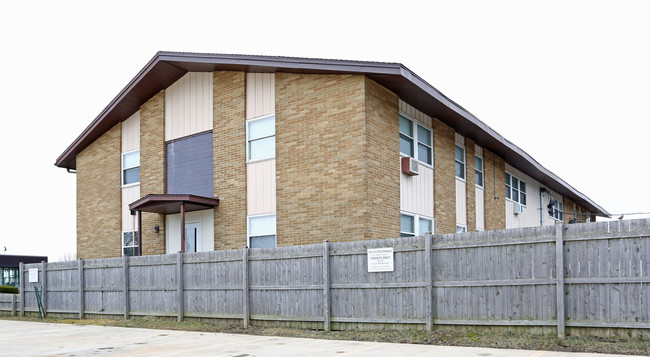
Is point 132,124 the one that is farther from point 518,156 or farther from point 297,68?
point 518,156

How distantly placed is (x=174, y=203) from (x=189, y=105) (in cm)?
356

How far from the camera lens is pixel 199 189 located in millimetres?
19406

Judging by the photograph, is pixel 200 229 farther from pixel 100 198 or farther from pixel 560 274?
pixel 560 274

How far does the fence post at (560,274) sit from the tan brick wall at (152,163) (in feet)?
43.2

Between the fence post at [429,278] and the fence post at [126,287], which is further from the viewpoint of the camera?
the fence post at [126,287]

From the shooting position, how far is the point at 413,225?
17.6 metres

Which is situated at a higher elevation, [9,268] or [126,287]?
[126,287]

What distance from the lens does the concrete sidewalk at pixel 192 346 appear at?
33.2ft

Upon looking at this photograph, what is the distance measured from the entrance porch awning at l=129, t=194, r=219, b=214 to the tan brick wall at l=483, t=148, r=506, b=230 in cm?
1027

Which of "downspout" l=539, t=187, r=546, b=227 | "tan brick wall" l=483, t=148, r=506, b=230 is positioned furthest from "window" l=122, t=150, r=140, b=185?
"downspout" l=539, t=187, r=546, b=227

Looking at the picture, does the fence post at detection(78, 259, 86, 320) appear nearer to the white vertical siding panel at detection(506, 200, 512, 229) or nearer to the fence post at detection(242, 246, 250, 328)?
the fence post at detection(242, 246, 250, 328)

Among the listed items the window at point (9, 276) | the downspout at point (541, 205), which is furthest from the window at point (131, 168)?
the window at point (9, 276)

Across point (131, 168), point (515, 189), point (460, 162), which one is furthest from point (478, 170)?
point (131, 168)

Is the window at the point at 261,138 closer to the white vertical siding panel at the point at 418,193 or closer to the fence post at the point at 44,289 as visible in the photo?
the white vertical siding panel at the point at 418,193
